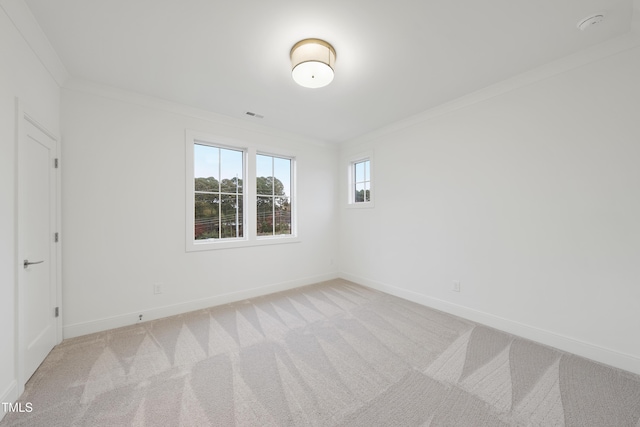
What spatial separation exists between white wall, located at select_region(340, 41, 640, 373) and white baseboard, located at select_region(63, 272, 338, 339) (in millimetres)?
1981

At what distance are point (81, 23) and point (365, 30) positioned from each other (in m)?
2.18

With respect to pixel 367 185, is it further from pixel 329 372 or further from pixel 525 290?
pixel 329 372

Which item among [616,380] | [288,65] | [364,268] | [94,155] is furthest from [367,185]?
[94,155]

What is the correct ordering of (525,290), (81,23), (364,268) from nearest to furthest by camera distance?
(81,23) < (525,290) < (364,268)

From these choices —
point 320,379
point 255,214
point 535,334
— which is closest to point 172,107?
point 255,214

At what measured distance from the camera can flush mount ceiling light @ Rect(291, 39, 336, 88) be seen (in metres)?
2.05

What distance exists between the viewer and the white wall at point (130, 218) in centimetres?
258

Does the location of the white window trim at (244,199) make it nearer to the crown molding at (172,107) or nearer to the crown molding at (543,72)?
the crown molding at (172,107)

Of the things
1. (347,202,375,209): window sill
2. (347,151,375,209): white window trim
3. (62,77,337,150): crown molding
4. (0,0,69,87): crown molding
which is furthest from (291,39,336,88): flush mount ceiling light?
(347,202,375,209): window sill

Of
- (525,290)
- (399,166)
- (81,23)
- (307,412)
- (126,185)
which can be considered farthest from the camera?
(399,166)

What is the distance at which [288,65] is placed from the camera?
2.38 metres

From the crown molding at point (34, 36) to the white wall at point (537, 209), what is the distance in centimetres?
388

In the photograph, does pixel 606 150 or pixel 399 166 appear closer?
pixel 606 150

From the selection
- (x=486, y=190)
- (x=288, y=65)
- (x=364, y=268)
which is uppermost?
(x=288, y=65)
